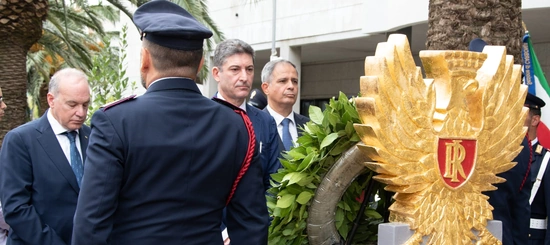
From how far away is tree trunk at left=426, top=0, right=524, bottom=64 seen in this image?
5172 mm

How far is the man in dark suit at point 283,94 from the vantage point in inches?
200

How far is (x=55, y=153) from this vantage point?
13.3 feet

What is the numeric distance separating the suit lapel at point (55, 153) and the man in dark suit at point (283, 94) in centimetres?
156

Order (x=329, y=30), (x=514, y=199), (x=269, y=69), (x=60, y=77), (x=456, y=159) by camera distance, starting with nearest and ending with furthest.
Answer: (x=456, y=159) < (x=60, y=77) < (x=514, y=199) < (x=269, y=69) < (x=329, y=30)

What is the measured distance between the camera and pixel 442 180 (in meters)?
3.60

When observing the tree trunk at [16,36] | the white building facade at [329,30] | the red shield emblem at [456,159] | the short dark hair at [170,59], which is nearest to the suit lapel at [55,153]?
the short dark hair at [170,59]

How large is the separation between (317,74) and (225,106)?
19.7 m

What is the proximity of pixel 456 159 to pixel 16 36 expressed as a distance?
855 cm

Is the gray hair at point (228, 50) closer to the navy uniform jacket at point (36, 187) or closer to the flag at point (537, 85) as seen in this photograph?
the navy uniform jacket at point (36, 187)

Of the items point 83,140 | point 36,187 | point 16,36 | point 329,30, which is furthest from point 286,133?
point 329,30

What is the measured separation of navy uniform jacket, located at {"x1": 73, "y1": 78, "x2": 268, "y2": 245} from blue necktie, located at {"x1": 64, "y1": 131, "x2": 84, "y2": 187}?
165 cm

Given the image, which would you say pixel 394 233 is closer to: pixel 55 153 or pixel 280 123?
pixel 280 123

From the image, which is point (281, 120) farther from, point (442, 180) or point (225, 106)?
point (225, 106)

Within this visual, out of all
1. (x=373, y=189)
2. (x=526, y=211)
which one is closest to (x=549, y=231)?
(x=526, y=211)
